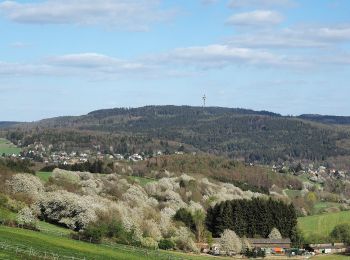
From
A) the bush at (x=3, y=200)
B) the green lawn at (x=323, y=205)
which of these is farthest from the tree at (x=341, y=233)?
the bush at (x=3, y=200)

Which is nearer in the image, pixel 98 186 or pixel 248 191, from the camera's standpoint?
pixel 98 186

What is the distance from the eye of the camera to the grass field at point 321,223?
12526 centimetres

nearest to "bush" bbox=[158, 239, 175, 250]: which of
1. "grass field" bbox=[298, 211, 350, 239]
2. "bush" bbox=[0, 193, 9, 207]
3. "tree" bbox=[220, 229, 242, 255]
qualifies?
"tree" bbox=[220, 229, 242, 255]

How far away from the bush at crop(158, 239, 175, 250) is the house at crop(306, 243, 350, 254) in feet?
94.7

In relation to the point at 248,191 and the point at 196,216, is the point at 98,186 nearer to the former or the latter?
the point at 196,216

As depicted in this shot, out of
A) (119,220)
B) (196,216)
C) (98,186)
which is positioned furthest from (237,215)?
(119,220)

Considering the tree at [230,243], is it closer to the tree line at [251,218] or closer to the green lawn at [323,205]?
the tree line at [251,218]

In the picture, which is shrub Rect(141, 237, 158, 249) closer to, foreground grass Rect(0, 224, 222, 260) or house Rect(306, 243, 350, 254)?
foreground grass Rect(0, 224, 222, 260)

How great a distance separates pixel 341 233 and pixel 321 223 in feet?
48.8

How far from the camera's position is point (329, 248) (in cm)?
11131

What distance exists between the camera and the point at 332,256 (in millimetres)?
98750

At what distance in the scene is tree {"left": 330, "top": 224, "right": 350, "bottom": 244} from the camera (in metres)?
118

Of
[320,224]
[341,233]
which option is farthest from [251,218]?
[320,224]

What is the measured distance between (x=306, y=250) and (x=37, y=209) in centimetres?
4896
